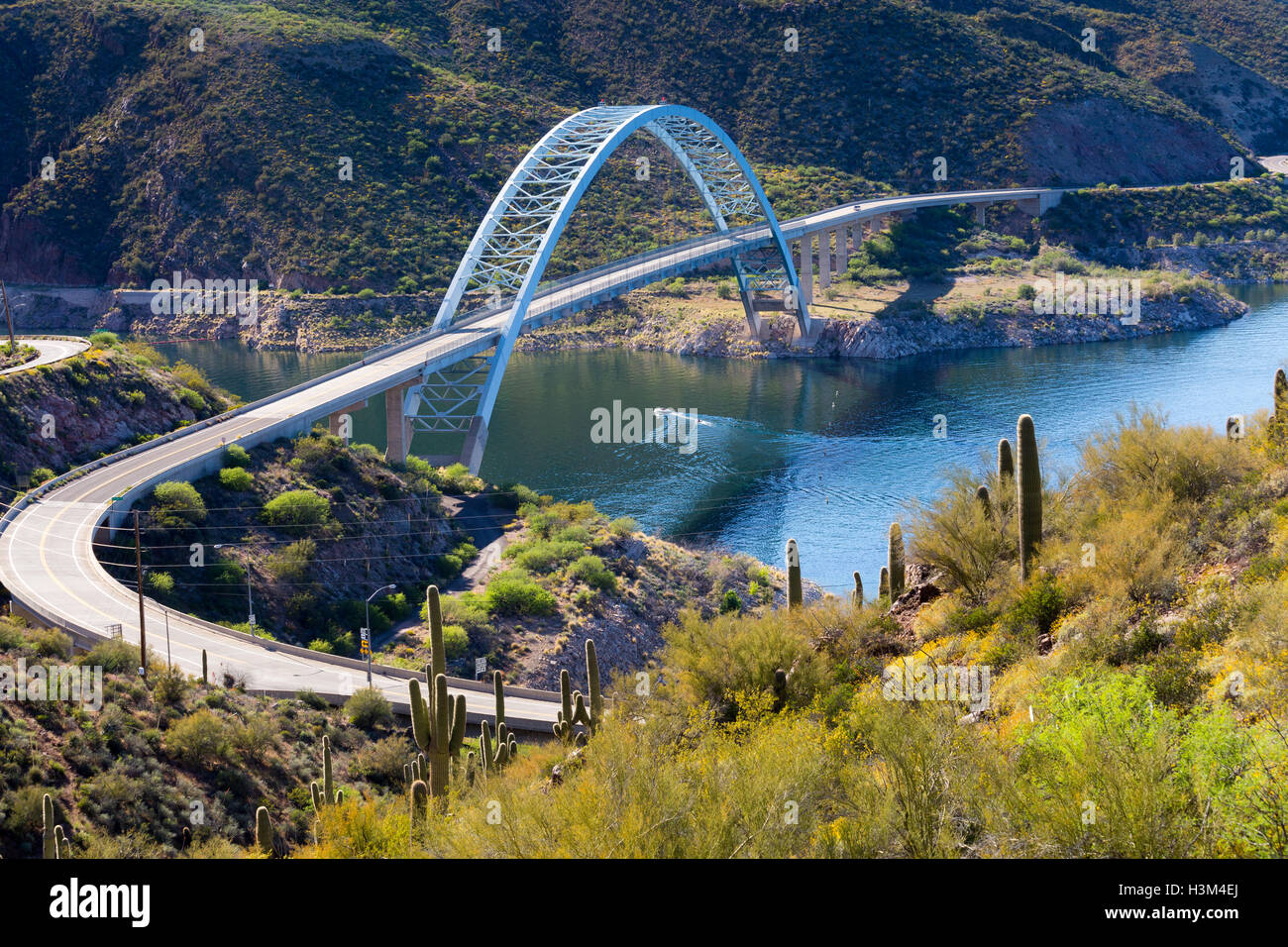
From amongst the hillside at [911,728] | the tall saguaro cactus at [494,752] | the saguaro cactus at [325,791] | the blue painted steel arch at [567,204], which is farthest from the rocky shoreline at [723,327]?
the tall saguaro cactus at [494,752]

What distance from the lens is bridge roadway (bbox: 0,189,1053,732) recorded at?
2542 cm

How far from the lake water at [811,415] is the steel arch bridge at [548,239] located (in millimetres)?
3149

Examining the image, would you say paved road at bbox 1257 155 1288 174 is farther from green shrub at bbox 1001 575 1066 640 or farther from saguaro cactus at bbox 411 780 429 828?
saguaro cactus at bbox 411 780 429 828

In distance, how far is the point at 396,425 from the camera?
148ft

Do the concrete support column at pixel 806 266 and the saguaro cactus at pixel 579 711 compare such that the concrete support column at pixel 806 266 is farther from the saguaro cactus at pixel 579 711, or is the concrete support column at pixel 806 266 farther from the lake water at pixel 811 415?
the saguaro cactus at pixel 579 711

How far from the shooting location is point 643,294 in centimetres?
8531

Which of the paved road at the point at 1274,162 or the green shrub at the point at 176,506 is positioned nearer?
the green shrub at the point at 176,506

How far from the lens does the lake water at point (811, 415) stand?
147 ft

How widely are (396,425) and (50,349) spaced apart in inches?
462

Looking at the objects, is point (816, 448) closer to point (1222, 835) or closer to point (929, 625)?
point (929, 625)

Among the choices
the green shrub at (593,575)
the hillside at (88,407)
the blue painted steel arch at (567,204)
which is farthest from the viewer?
the blue painted steel arch at (567,204)

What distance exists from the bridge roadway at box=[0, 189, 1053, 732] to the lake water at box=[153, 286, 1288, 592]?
7653 mm

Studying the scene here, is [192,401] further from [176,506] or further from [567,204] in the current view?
[567,204]

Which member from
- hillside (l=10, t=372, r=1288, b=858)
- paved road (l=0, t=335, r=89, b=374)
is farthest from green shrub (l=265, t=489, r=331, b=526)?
hillside (l=10, t=372, r=1288, b=858)
